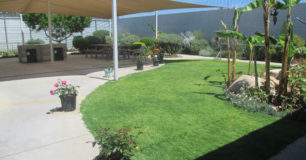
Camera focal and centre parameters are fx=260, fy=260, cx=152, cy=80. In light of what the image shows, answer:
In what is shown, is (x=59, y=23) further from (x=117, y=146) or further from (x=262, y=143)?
(x=262, y=143)

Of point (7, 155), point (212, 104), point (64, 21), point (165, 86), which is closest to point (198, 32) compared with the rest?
point (64, 21)

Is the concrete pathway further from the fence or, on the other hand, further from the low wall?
the fence

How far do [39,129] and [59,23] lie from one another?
2029 cm

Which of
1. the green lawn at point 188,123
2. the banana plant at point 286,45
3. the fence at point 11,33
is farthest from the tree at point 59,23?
the banana plant at point 286,45

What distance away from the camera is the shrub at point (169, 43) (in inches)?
639

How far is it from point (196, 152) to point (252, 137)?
1.18 meters

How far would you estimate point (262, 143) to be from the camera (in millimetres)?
4195

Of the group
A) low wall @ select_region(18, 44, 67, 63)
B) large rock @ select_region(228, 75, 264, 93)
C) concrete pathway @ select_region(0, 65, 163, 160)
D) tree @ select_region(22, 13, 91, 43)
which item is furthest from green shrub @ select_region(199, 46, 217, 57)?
concrete pathway @ select_region(0, 65, 163, 160)

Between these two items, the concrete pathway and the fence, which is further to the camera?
the fence

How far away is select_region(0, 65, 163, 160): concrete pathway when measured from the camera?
391 centimetres

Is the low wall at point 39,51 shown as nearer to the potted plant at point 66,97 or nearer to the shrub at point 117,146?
the potted plant at point 66,97

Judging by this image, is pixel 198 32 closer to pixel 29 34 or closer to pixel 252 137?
pixel 29 34

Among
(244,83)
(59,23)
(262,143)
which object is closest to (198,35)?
(59,23)

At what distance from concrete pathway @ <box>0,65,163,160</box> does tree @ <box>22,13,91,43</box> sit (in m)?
16.0
